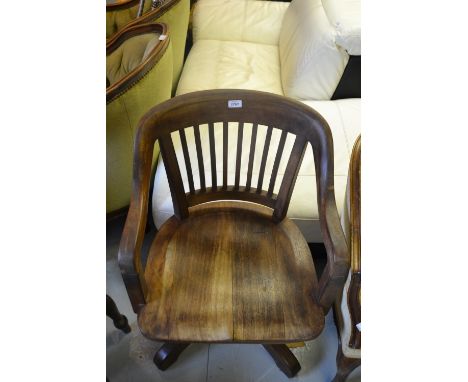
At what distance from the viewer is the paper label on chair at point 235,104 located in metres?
0.91

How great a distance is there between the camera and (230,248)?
99cm

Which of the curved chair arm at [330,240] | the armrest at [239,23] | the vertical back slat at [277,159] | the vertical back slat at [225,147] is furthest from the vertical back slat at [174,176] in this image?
the armrest at [239,23]

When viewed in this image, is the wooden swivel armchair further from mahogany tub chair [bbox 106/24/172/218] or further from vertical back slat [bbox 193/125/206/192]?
mahogany tub chair [bbox 106/24/172/218]

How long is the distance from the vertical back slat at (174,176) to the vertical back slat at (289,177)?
0.85 ft

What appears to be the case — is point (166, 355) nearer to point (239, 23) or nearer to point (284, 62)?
point (284, 62)

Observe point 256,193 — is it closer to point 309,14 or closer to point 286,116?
point 286,116

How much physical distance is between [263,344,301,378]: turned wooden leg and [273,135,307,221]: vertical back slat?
0.42m

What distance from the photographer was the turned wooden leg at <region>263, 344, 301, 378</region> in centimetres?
113

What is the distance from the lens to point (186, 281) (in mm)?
907

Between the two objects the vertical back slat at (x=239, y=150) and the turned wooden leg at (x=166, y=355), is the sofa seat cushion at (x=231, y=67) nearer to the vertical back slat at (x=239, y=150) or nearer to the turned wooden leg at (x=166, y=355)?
the vertical back slat at (x=239, y=150)

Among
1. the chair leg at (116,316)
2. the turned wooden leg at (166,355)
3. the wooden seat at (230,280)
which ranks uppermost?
the wooden seat at (230,280)

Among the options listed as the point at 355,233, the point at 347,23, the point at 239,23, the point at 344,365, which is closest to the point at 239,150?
the point at 355,233

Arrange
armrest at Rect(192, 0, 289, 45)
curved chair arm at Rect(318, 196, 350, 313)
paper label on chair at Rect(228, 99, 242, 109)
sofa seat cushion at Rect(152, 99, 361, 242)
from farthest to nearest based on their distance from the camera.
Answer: armrest at Rect(192, 0, 289, 45)
sofa seat cushion at Rect(152, 99, 361, 242)
paper label on chair at Rect(228, 99, 242, 109)
curved chair arm at Rect(318, 196, 350, 313)

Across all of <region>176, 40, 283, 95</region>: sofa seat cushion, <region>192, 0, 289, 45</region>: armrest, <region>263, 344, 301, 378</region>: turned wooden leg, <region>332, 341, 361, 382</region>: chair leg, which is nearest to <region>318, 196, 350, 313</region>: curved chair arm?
<region>332, 341, 361, 382</region>: chair leg
